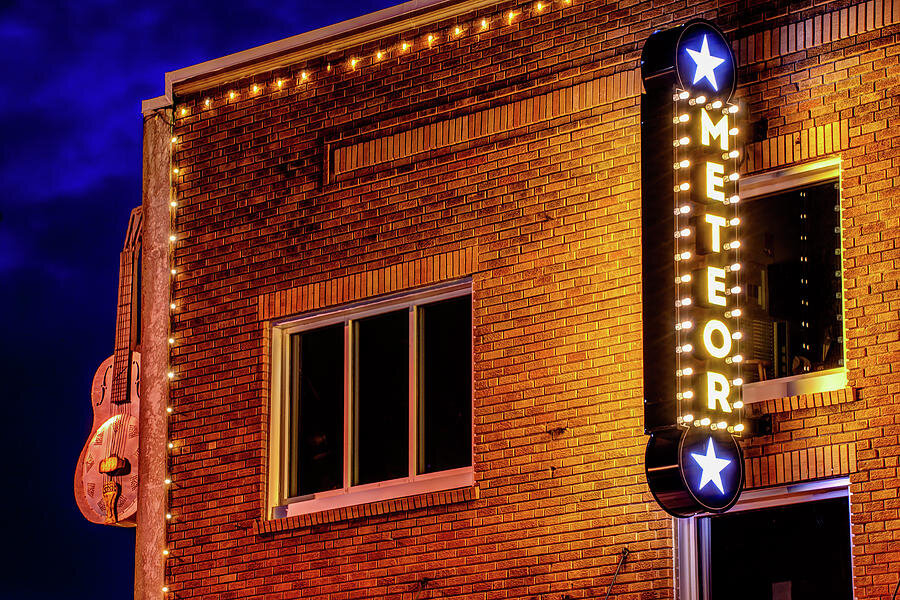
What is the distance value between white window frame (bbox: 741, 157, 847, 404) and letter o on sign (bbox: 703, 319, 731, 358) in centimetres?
70

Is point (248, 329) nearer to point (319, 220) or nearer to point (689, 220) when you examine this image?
point (319, 220)

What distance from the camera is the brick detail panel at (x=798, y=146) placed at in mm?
12938

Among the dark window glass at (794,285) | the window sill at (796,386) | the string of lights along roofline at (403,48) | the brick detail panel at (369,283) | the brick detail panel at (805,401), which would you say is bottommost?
the brick detail panel at (805,401)

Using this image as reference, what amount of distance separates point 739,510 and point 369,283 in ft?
13.7

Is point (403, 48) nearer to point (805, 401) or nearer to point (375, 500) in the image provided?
point (375, 500)

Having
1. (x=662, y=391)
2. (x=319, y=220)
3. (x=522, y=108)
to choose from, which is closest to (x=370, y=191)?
(x=319, y=220)

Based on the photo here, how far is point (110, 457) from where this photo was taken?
17172 mm

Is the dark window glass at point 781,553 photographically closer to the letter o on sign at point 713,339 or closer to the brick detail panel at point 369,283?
the letter o on sign at point 713,339

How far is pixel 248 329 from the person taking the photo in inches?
632

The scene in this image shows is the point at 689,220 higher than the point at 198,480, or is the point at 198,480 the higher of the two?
the point at 689,220

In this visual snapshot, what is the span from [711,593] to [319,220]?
207 inches

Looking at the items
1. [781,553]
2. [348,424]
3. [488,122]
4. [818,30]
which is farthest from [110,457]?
[818,30]

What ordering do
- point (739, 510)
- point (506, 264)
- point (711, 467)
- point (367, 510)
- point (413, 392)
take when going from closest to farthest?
point (711, 467) → point (739, 510) → point (506, 264) → point (367, 510) → point (413, 392)

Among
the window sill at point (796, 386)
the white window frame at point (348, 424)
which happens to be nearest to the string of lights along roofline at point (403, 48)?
the white window frame at point (348, 424)
